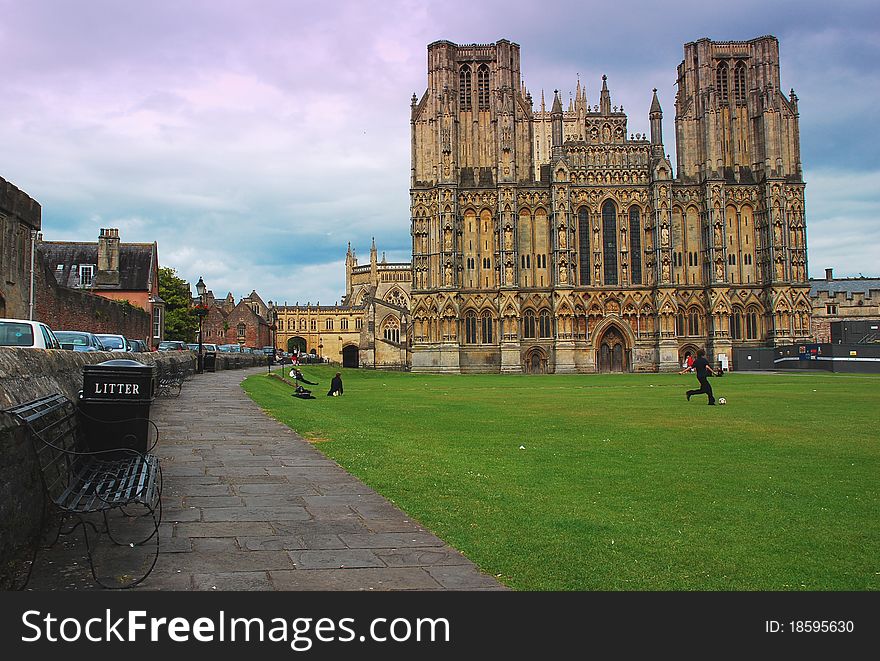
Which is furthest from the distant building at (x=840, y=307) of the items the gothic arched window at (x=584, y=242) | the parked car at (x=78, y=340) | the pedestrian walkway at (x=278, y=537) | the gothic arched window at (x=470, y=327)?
the pedestrian walkway at (x=278, y=537)

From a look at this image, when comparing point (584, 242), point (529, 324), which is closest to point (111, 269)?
point (529, 324)

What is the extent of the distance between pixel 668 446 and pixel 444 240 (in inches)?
2293

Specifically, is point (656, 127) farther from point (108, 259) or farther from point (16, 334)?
point (16, 334)

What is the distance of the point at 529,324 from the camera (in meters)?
72.6

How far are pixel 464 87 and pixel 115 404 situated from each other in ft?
231

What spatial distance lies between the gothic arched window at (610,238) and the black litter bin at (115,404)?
6712cm

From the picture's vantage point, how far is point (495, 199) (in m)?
72.4

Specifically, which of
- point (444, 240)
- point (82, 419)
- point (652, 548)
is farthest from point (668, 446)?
point (444, 240)

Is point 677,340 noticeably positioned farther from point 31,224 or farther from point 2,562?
point 2,562

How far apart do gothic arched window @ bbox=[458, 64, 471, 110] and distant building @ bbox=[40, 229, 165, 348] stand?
109 feet

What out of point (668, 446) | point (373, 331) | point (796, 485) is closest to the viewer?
point (796, 485)

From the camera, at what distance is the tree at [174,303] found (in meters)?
72.4

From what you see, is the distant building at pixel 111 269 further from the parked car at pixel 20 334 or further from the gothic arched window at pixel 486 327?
the parked car at pixel 20 334

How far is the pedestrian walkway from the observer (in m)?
5.50
